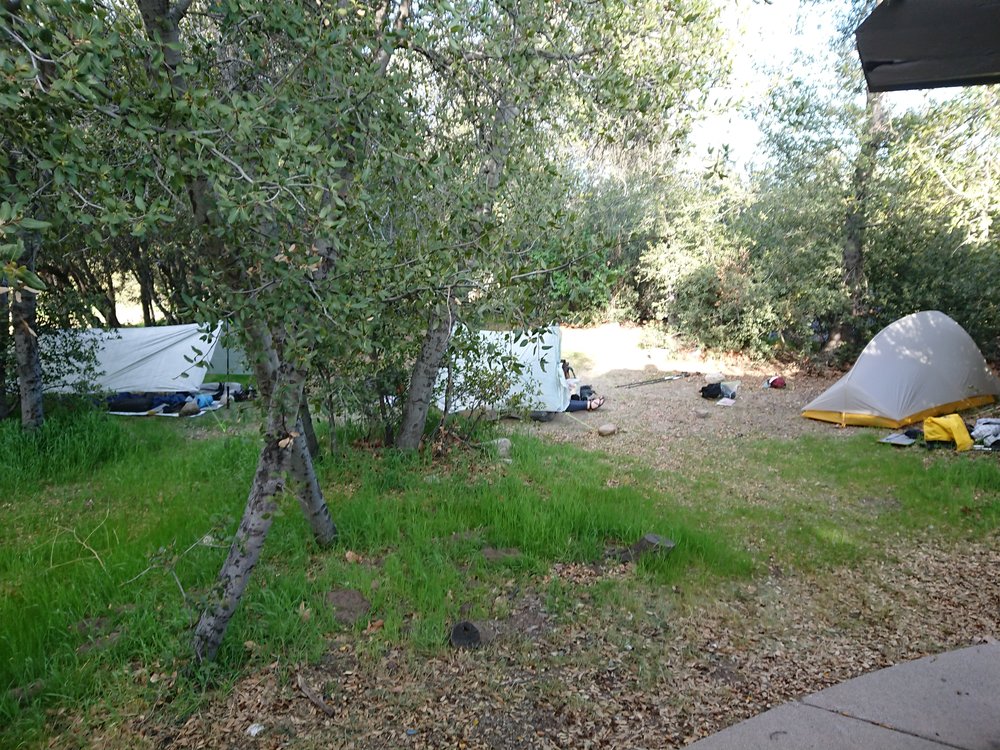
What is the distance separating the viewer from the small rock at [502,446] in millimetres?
7215

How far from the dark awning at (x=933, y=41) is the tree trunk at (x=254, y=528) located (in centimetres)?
277

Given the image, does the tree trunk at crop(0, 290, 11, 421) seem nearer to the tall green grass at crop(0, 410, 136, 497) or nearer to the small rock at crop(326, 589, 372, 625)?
the tall green grass at crop(0, 410, 136, 497)

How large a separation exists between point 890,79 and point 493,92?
3.28 m

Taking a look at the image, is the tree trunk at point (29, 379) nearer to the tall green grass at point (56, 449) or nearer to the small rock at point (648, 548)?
the tall green grass at point (56, 449)

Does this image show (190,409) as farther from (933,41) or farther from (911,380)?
(911,380)

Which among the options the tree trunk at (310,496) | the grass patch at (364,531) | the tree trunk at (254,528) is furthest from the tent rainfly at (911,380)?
the tree trunk at (254,528)

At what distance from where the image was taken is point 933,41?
2387mm

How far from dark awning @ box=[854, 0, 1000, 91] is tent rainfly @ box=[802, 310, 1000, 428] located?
25.5 feet

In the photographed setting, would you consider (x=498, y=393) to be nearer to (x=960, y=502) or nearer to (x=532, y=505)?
(x=532, y=505)

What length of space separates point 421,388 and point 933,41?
5.16 m

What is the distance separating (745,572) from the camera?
4402 mm

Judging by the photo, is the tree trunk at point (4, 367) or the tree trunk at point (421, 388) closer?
the tree trunk at point (421, 388)

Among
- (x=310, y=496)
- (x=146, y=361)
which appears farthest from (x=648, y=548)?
(x=146, y=361)

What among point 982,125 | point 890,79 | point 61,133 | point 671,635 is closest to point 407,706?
point 671,635
